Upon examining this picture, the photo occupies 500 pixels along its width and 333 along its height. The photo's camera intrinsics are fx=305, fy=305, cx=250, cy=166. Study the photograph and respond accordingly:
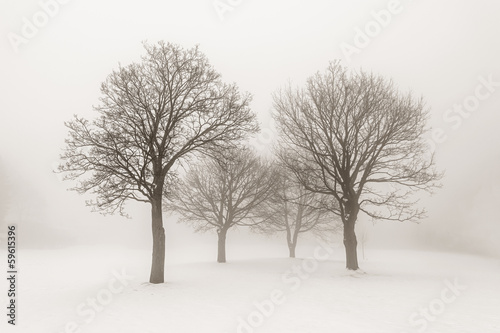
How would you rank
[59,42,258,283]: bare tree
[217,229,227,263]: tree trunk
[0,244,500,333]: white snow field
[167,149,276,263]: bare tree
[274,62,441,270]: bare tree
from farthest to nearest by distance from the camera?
[217,229,227,263]: tree trunk → [167,149,276,263]: bare tree → [274,62,441,270]: bare tree → [59,42,258,283]: bare tree → [0,244,500,333]: white snow field

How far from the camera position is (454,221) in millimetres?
58031

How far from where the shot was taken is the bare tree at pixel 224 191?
27.3 metres

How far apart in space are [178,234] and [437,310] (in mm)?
100048

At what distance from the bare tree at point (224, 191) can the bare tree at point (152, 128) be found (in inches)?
384

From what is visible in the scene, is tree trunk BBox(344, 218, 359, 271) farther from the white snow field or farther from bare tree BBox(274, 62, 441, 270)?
the white snow field

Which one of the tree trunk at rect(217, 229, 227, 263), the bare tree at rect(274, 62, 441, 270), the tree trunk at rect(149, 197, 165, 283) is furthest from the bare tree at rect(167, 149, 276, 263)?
the tree trunk at rect(149, 197, 165, 283)

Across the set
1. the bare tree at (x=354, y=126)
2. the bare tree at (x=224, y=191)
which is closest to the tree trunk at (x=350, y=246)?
the bare tree at (x=354, y=126)

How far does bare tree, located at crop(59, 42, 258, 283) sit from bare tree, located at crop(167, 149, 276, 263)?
9.74 meters

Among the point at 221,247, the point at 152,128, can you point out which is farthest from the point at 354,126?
the point at 221,247

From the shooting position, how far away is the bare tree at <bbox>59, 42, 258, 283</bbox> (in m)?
15.0

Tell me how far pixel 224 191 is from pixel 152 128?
12661 mm

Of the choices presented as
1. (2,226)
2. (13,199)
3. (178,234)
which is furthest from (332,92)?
(178,234)

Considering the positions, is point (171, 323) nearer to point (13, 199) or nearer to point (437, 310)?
point (437, 310)

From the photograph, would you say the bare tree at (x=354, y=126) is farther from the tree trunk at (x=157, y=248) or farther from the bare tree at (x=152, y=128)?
the tree trunk at (x=157, y=248)
